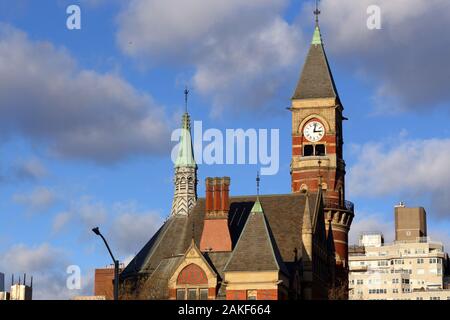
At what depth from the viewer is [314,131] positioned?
115938mm

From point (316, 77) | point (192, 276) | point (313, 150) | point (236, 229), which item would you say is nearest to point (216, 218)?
point (236, 229)

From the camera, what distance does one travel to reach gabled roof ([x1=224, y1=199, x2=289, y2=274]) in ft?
269

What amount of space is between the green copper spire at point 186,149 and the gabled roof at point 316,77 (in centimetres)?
2512

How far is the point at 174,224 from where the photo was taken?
99250 mm

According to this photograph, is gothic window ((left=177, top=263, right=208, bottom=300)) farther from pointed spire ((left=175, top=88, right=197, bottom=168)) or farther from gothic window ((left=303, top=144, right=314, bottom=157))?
pointed spire ((left=175, top=88, right=197, bottom=168))

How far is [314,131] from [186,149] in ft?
129

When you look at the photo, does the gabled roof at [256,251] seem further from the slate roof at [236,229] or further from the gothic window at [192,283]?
the slate roof at [236,229]

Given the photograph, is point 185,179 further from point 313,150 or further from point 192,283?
point 192,283
